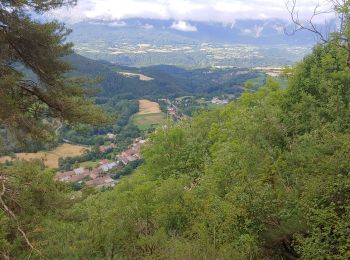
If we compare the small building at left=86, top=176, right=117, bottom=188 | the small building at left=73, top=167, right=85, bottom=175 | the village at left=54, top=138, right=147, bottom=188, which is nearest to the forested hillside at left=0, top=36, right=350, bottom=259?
the small building at left=86, top=176, right=117, bottom=188

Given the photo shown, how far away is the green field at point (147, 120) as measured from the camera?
70.0m

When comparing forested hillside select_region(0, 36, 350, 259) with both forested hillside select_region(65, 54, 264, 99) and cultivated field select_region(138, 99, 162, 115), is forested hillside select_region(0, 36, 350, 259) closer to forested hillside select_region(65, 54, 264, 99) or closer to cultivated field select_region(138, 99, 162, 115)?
cultivated field select_region(138, 99, 162, 115)

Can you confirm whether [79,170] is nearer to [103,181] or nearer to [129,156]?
[103,181]

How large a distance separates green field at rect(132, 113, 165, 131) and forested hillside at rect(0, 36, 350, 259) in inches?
2096

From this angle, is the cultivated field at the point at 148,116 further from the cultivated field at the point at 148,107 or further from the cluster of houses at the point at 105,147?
the cluster of houses at the point at 105,147

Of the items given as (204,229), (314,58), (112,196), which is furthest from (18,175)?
(314,58)

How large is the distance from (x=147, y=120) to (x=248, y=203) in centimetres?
6468

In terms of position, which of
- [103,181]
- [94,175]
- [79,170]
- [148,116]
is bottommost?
[94,175]

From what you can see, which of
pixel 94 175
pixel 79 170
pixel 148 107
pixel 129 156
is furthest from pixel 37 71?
pixel 148 107

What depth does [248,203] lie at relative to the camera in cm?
1023

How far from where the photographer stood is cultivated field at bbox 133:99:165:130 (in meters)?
70.9

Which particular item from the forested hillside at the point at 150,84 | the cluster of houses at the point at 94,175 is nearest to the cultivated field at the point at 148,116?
the forested hillside at the point at 150,84

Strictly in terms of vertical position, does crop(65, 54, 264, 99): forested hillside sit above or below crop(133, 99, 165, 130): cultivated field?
above

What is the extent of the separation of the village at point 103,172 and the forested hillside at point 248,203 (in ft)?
80.6
